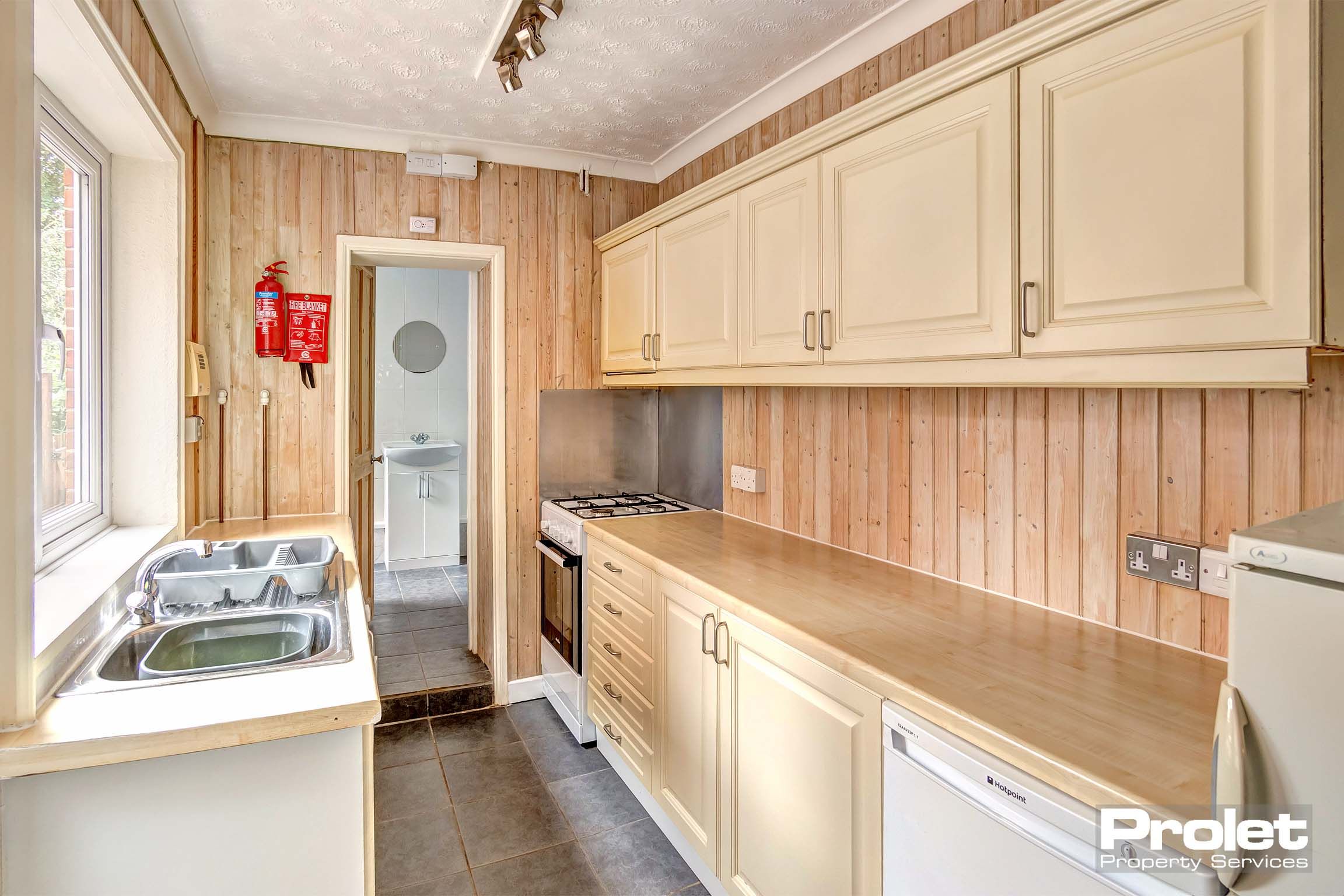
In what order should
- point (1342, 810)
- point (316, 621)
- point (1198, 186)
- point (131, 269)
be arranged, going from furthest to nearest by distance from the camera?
1. point (131, 269)
2. point (316, 621)
3. point (1198, 186)
4. point (1342, 810)

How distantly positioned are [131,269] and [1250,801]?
3.02 m

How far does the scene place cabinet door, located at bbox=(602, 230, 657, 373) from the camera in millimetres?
3090

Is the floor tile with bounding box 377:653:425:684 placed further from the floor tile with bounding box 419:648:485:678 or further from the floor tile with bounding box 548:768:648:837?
the floor tile with bounding box 548:768:648:837

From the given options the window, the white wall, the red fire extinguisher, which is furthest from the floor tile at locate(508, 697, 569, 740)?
the white wall

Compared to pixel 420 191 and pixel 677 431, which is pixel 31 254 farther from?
pixel 677 431

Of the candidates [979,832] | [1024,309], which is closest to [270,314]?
[1024,309]

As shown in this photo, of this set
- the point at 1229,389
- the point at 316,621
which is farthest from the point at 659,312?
the point at 1229,389

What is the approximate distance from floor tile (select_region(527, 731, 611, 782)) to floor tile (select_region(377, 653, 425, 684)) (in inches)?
32.2

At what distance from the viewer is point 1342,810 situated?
773mm

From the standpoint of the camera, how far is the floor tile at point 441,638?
13.3 feet

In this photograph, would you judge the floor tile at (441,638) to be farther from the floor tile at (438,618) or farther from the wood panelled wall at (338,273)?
the wood panelled wall at (338,273)

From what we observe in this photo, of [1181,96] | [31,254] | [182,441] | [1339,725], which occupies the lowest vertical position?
[1339,725]

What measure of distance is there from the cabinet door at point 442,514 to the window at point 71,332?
346 centimetres

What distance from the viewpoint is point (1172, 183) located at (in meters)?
1.26
